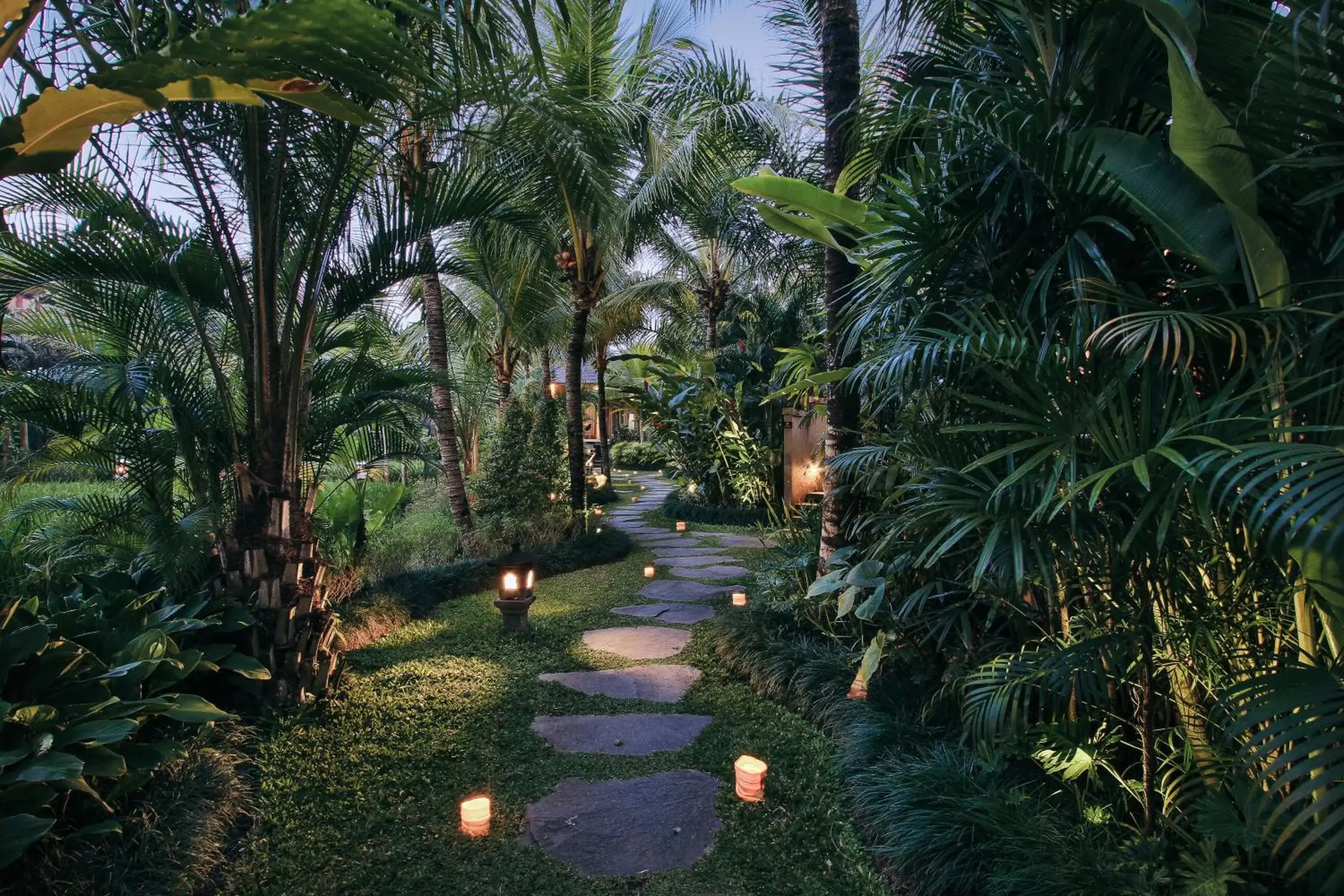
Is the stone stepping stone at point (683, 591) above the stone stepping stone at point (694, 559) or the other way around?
above

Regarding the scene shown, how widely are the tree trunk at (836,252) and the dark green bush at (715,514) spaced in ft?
19.5

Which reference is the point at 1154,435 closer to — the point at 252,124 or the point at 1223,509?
the point at 1223,509

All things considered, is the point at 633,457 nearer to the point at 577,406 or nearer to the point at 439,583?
the point at 577,406

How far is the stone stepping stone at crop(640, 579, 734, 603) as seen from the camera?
603 centimetres

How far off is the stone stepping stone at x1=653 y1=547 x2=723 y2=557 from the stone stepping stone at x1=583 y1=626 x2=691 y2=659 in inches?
111

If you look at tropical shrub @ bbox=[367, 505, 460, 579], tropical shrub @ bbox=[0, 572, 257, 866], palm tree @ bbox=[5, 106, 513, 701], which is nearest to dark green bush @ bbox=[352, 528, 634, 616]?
tropical shrub @ bbox=[367, 505, 460, 579]

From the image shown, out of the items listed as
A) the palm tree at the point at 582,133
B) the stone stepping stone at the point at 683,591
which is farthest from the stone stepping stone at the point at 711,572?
the palm tree at the point at 582,133

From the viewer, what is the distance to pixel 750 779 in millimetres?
2656

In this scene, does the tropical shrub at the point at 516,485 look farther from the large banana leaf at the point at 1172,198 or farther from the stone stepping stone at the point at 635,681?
the large banana leaf at the point at 1172,198

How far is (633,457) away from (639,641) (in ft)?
67.1

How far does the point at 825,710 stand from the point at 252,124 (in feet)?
12.6

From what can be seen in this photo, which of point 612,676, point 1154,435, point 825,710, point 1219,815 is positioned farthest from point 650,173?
point 1219,815

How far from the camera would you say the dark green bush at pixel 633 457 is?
24.6 metres

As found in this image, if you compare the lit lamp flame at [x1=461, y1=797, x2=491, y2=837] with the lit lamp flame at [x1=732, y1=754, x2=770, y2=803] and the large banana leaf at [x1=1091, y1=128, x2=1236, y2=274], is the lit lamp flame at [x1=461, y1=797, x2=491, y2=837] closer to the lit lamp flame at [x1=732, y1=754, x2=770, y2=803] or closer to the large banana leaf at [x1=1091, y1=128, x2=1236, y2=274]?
the lit lamp flame at [x1=732, y1=754, x2=770, y2=803]
